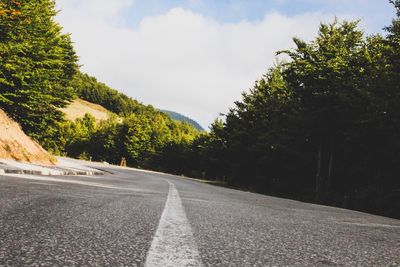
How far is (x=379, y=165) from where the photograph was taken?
1952 cm

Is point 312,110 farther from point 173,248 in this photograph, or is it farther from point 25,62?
point 173,248

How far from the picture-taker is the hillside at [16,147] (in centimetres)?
1953

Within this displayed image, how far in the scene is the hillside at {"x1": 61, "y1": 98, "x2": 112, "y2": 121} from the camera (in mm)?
137600

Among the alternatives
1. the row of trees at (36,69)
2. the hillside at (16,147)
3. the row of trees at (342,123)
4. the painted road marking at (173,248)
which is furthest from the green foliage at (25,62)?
the painted road marking at (173,248)

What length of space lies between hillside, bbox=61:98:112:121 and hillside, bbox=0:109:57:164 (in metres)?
114

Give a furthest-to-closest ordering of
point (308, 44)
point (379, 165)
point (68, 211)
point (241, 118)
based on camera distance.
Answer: point (241, 118) < point (308, 44) < point (379, 165) < point (68, 211)

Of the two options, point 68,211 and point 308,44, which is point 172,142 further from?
point 68,211

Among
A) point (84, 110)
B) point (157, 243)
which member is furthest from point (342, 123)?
point (84, 110)

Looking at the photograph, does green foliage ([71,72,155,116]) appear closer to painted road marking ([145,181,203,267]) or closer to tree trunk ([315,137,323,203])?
tree trunk ([315,137,323,203])

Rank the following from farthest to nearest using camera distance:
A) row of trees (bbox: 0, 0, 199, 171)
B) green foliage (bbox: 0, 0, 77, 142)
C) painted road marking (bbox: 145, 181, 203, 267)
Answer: row of trees (bbox: 0, 0, 199, 171) → green foliage (bbox: 0, 0, 77, 142) → painted road marking (bbox: 145, 181, 203, 267)

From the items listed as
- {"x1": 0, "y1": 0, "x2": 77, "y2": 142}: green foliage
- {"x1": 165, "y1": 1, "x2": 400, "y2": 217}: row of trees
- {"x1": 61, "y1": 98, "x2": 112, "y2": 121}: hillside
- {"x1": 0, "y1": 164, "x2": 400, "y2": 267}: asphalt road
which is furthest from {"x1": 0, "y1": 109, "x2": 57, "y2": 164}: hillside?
{"x1": 61, "y1": 98, "x2": 112, "y2": 121}: hillside

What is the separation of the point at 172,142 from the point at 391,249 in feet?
270

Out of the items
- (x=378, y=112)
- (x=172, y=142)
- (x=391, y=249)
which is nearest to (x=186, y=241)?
(x=391, y=249)

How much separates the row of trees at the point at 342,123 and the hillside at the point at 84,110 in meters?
117
